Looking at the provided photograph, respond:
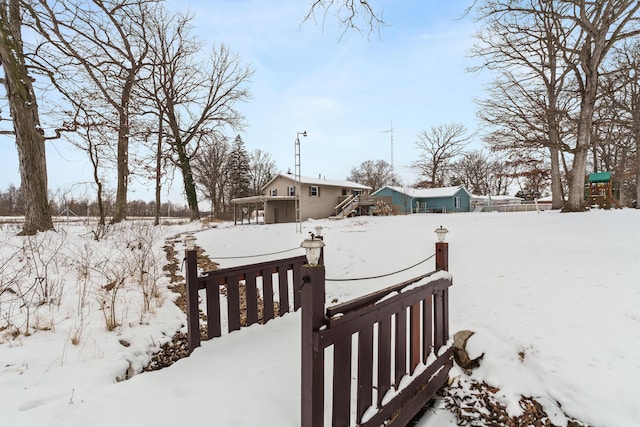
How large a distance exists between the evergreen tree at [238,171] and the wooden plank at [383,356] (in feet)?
108

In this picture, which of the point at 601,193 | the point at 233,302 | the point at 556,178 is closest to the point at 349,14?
the point at 233,302

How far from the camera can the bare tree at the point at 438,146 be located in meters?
33.0

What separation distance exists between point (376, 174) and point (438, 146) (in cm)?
1411

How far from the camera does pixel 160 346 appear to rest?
3223mm

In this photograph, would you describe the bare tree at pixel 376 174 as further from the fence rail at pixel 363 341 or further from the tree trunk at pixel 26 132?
the fence rail at pixel 363 341

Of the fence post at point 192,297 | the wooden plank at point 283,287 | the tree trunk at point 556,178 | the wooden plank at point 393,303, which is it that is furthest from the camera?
the tree trunk at point 556,178

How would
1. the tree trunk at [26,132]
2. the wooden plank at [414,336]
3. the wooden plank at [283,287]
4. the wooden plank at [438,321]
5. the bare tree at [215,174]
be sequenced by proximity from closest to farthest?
the wooden plank at [414,336]
the wooden plank at [438,321]
the wooden plank at [283,287]
the tree trunk at [26,132]
the bare tree at [215,174]

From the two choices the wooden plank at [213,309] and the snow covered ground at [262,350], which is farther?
the wooden plank at [213,309]

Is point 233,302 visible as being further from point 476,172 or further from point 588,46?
point 476,172

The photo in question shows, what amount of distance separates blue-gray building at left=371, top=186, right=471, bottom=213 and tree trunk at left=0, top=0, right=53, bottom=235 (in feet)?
76.4

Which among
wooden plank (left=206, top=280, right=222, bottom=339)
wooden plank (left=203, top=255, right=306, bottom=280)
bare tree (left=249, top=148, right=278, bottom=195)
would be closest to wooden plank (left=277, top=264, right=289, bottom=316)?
wooden plank (left=203, top=255, right=306, bottom=280)

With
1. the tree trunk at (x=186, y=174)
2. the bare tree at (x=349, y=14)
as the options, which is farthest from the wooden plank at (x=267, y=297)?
the tree trunk at (x=186, y=174)

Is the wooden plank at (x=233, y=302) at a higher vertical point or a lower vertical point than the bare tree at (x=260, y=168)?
lower

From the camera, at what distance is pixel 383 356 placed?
194 centimetres
